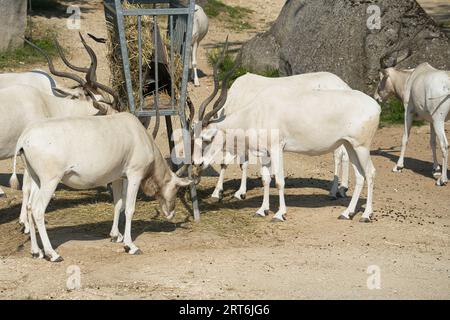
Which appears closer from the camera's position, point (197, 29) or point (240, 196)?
point (240, 196)

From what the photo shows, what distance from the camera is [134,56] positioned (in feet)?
35.7

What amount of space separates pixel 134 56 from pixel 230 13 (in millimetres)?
13652

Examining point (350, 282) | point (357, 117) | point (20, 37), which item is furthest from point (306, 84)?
point (20, 37)

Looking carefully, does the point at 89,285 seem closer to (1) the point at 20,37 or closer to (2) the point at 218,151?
(2) the point at 218,151

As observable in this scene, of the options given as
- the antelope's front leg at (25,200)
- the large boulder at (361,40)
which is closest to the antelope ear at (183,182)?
the antelope's front leg at (25,200)

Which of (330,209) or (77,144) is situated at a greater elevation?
(77,144)

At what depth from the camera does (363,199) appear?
39.1 ft

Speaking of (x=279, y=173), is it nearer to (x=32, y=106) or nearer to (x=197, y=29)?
(x=32, y=106)

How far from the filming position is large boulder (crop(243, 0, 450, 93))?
16281mm

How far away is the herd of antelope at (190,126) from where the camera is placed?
29.3 feet

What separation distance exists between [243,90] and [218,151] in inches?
58.4

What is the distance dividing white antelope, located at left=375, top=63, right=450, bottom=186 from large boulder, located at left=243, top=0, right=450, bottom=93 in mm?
1734

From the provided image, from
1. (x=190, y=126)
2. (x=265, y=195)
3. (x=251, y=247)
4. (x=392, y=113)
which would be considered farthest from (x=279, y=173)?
(x=392, y=113)

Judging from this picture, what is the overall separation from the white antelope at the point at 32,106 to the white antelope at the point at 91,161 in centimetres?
123
